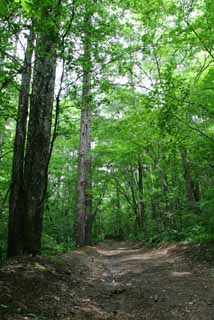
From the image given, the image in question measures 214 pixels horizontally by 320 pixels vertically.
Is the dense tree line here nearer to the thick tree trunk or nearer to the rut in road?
the thick tree trunk

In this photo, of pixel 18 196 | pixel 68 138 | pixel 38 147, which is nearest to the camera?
pixel 18 196

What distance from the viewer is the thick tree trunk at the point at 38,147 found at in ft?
18.8

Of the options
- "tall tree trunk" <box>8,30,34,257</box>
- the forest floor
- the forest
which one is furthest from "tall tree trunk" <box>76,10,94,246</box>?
the forest floor

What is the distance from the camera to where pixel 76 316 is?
337 centimetres

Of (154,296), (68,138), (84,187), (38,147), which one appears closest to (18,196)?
(38,147)

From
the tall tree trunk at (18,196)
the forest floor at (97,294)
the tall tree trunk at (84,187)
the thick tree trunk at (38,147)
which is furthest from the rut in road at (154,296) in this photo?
the tall tree trunk at (84,187)

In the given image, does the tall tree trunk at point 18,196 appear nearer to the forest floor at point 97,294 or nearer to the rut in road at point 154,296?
the forest floor at point 97,294

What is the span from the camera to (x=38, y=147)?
6086mm

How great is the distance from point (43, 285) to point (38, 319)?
1.27 m

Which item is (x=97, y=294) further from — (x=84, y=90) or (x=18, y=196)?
(x=84, y=90)

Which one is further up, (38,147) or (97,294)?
(38,147)

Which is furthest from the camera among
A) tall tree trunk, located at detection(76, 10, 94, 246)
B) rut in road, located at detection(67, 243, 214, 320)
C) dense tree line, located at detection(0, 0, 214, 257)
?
tall tree trunk, located at detection(76, 10, 94, 246)

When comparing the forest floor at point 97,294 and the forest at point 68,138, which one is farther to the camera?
the forest at point 68,138

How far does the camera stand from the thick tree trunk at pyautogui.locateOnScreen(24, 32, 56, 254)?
5730 mm
